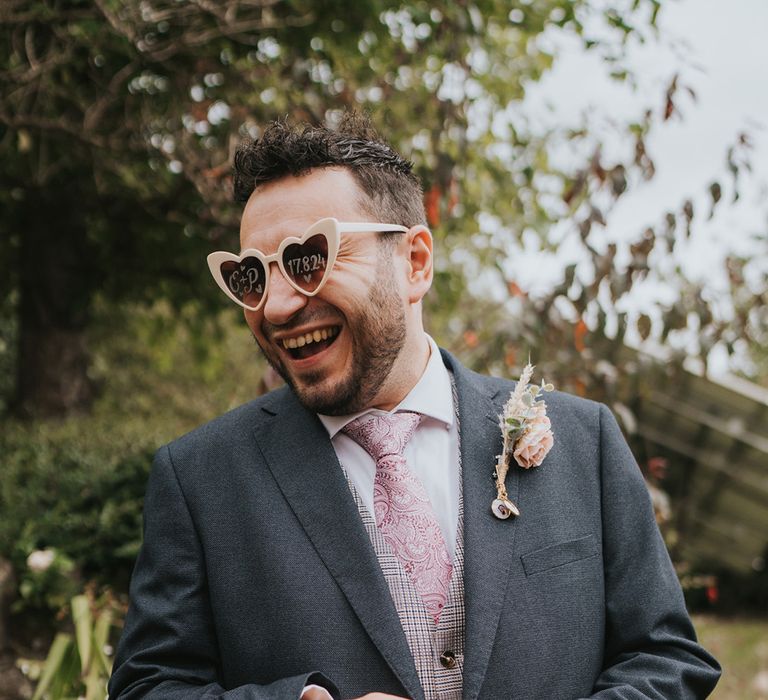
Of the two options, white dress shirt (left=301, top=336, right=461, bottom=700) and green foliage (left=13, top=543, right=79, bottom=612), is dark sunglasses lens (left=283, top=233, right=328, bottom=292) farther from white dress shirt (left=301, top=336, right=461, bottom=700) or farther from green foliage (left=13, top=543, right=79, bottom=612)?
green foliage (left=13, top=543, right=79, bottom=612)

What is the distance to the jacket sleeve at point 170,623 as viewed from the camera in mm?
1823

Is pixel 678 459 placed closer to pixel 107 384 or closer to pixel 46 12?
pixel 46 12

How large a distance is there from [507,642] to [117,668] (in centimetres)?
85

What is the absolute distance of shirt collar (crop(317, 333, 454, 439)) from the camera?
6.75 feet

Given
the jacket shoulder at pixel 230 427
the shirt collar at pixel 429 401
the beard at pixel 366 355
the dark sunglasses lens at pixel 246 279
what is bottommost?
the shirt collar at pixel 429 401

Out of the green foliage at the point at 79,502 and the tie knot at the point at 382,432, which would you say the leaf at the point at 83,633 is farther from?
the tie knot at the point at 382,432

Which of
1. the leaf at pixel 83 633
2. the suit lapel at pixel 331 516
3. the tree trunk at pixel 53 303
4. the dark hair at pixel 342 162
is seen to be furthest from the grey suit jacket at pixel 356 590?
the tree trunk at pixel 53 303

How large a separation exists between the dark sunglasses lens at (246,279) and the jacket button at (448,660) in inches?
34.0

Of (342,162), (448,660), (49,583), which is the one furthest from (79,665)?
(342,162)

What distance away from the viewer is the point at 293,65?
5152mm

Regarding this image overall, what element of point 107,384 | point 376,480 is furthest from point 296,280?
point 107,384

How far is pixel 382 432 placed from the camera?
2033 millimetres

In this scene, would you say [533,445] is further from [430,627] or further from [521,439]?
[430,627]

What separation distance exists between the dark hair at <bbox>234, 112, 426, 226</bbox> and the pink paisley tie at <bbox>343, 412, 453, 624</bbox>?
49 centimetres
